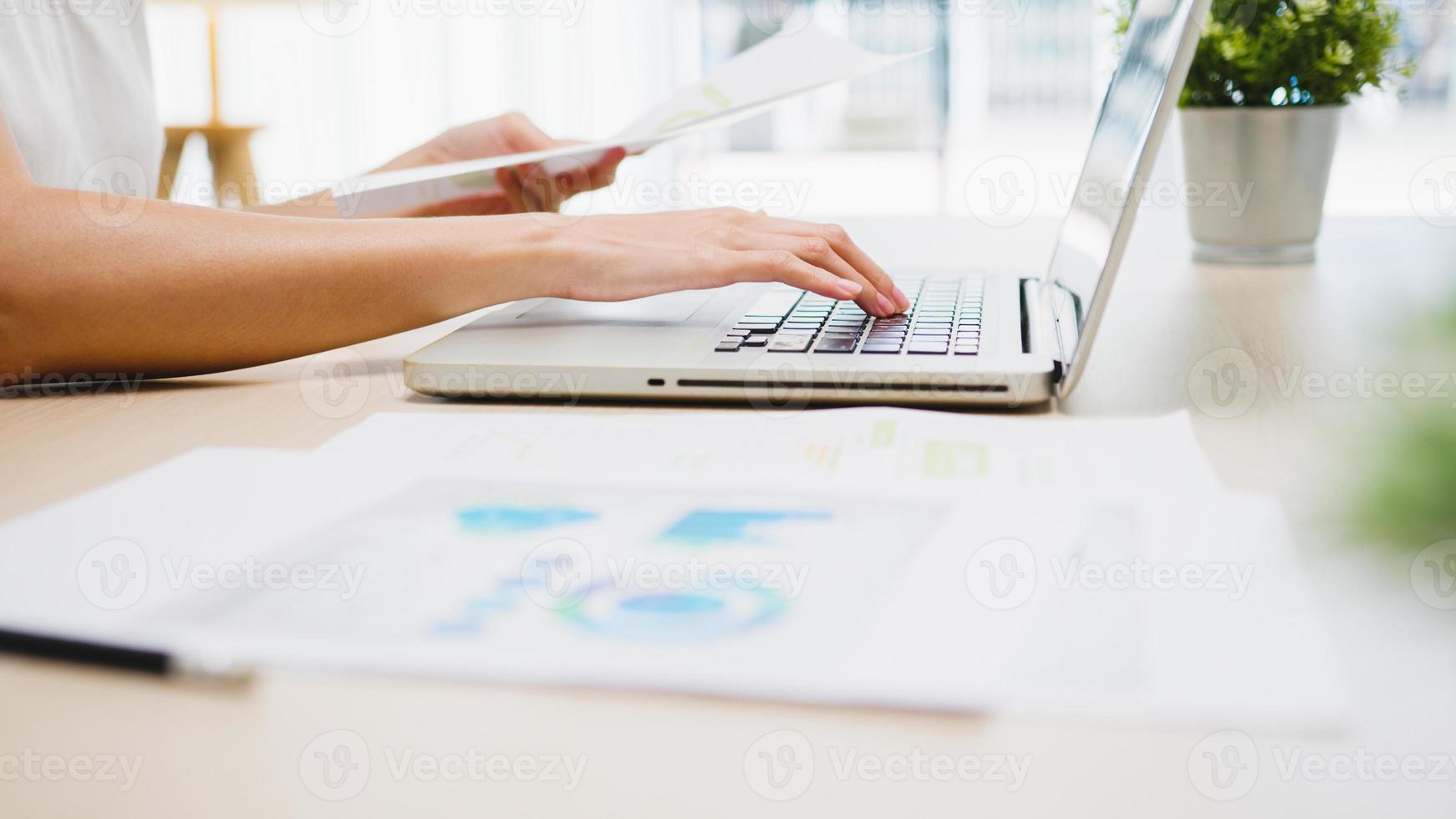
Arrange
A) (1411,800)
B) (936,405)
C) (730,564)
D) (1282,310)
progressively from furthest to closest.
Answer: (1282,310) < (936,405) < (730,564) < (1411,800)

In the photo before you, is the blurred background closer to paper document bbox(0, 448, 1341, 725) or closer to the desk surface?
paper document bbox(0, 448, 1341, 725)

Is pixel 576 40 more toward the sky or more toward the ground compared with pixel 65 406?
more toward the sky

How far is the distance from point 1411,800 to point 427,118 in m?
3.48

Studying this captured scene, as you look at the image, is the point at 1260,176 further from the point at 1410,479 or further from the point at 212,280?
the point at 1410,479

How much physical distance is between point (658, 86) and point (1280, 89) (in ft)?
11.1

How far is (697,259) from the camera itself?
2.34 ft

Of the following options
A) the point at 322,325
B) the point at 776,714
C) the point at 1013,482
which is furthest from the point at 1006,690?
the point at 322,325

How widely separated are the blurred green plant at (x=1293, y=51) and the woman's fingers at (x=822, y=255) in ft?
1.73

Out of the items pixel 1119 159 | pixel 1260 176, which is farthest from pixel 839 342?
pixel 1260 176

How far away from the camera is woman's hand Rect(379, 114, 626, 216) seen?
3.63 ft

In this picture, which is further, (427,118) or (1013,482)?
(427,118)

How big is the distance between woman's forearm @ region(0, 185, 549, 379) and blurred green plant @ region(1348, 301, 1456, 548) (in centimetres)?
61

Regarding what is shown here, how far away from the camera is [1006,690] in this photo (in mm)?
297

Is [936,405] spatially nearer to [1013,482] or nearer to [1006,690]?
[1013,482]
